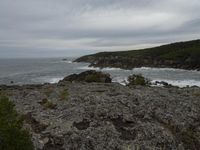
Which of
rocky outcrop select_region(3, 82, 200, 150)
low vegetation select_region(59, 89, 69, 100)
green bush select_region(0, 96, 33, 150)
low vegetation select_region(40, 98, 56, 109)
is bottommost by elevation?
rocky outcrop select_region(3, 82, 200, 150)

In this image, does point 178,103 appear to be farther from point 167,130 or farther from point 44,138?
point 44,138

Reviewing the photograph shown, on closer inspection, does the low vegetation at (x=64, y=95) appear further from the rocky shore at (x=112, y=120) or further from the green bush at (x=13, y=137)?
the green bush at (x=13, y=137)

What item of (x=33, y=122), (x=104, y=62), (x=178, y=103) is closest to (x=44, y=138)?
(x=33, y=122)

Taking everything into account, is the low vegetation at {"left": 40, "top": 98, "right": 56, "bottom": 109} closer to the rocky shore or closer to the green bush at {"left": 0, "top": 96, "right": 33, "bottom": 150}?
the rocky shore

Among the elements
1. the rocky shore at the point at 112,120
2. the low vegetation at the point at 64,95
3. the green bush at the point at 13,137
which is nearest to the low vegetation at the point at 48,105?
the rocky shore at the point at 112,120

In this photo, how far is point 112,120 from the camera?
67.4 ft

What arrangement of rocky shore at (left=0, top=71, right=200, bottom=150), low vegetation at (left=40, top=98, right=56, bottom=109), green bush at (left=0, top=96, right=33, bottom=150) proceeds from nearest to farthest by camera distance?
green bush at (left=0, top=96, right=33, bottom=150), rocky shore at (left=0, top=71, right=200, bottom=150), low vegetation at (left=40, top=98, right=56, bottom=109)

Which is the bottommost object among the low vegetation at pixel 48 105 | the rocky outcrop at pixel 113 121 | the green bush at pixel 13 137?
the rocky outcrop at pixel 113 121

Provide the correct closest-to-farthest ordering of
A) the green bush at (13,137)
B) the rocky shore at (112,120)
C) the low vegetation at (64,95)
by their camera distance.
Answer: the green bush at (13,137), the rocky shore at (112,120), the low vegetation at (64,95)

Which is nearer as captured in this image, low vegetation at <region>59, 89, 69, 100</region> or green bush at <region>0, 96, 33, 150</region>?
green bush at <region>0, 96, 33, 150</region>

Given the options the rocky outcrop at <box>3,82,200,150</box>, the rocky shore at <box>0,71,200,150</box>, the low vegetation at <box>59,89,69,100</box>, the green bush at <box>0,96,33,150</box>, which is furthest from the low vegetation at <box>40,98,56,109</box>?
the green bush at <box>0,96,33,150</box>

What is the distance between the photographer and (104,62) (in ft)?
468

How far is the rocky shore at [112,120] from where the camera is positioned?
18.1 m

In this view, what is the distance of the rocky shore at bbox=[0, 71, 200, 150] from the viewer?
18.1m
